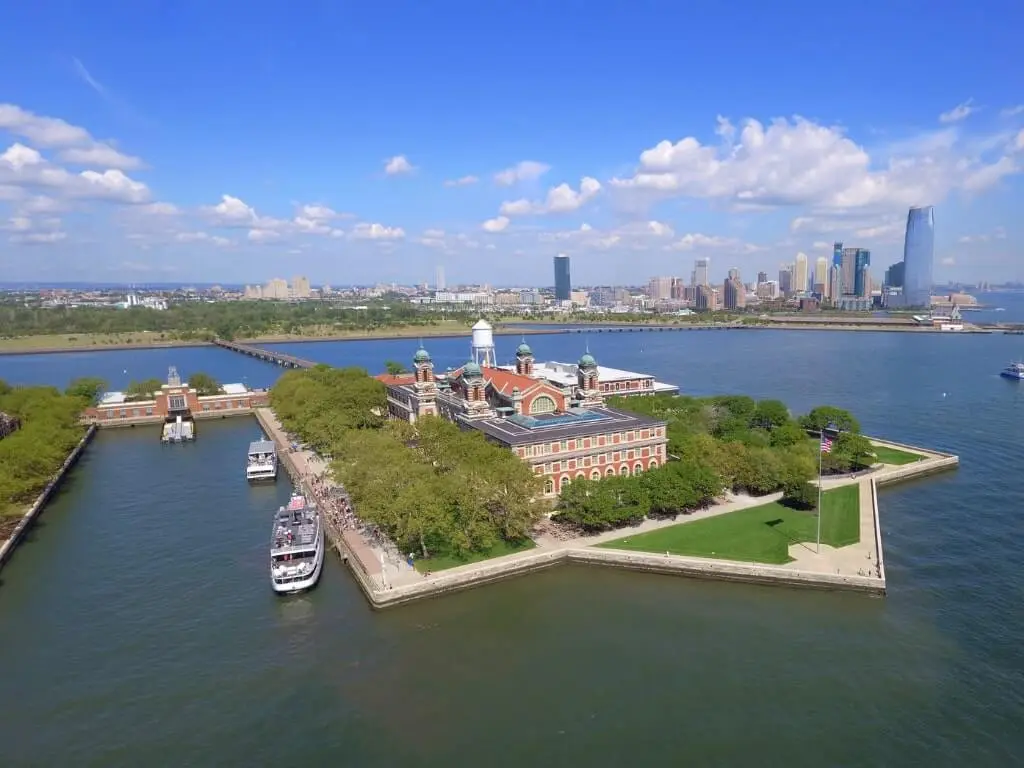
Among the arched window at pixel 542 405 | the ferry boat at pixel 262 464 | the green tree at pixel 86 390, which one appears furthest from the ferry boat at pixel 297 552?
the green tree at pixel 86 390

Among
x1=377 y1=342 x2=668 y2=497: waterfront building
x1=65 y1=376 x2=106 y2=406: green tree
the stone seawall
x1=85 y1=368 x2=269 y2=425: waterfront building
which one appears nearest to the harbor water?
the stone seawall

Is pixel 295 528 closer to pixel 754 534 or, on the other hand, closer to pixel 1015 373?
pixel 754 534

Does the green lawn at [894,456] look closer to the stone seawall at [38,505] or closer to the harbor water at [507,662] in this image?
the harbor water at [507,662]

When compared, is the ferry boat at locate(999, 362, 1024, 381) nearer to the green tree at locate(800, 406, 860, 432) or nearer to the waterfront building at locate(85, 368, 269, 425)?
the green tree at locate(800, 406, 860, 432)

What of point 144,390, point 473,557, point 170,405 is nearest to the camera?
point 473,557

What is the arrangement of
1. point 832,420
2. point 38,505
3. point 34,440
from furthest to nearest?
point 832,420 < point 34,440 < point 38,505

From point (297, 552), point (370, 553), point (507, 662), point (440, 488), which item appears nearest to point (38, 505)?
point (297, 552)

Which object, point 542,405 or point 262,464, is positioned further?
point 262,464
